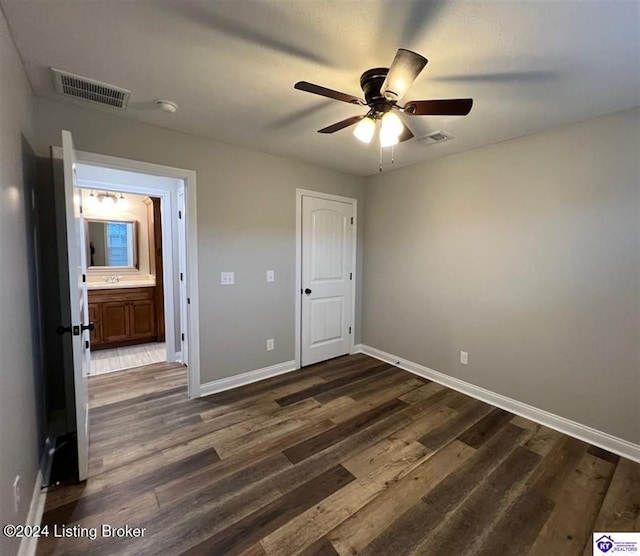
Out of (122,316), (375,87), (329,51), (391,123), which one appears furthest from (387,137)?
(122,316)

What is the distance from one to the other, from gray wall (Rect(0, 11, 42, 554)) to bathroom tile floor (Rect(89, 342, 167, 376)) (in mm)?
1900

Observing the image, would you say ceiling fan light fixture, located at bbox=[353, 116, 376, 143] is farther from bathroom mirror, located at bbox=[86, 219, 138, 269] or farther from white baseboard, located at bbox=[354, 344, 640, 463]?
bathroom mirror, located at bbox=[86, 219, 138, 269]

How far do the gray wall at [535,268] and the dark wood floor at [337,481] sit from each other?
0.40 m

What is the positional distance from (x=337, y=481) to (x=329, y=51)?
245cm

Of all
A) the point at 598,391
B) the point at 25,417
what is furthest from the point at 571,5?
the point at 25,417

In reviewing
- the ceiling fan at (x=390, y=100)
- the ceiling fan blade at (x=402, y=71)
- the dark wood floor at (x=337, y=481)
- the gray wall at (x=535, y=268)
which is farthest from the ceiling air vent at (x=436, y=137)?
the dark wood floor at (x=337, y=481)

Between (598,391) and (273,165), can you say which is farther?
(273,165)

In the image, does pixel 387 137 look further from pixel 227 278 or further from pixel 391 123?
pixel 227 278

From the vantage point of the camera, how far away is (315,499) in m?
1.69

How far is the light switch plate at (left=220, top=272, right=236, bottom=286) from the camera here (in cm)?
291

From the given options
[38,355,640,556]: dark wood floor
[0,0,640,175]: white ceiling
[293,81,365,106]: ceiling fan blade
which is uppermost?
[0,0,640,175]: white ceiling

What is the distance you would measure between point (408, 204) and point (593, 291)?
1.88m

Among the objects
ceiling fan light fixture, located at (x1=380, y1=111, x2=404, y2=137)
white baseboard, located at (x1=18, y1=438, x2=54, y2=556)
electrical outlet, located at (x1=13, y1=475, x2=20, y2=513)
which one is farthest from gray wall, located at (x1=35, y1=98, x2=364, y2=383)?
ceiling fan light fixture, located at (x1=380, y1=111, x2=404, y2=137)

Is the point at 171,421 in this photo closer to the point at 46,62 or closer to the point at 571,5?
the point at 46,62
